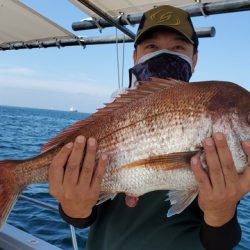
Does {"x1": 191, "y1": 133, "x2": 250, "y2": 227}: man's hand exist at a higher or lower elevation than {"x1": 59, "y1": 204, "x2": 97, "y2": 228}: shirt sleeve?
higher

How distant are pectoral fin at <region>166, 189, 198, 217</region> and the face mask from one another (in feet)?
3.01

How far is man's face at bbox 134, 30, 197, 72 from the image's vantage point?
9.49 ft

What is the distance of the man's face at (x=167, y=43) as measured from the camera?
9.49ft

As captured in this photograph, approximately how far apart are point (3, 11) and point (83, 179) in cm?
415

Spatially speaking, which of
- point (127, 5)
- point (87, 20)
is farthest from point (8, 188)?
point (87, 20)

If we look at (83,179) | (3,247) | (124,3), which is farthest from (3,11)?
(83,179)

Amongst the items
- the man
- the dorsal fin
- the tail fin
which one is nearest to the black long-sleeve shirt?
the man

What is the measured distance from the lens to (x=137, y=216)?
2.45m

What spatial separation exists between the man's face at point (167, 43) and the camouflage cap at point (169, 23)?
0.16 feet

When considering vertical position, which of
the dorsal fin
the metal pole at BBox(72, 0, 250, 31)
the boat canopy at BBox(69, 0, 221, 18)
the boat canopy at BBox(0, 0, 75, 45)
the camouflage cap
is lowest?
the dorsal fin

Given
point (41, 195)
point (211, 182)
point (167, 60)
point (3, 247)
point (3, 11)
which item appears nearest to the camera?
point (211, 182)

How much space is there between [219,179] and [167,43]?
1.24 meters

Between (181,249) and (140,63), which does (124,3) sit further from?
(181,249)

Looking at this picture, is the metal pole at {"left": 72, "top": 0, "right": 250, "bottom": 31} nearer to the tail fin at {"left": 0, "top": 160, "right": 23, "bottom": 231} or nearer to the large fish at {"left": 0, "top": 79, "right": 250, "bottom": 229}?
the large fish at {"left": 0, "top": 79, "right": 250, "bottom": 229}
